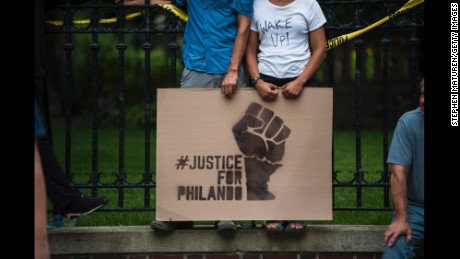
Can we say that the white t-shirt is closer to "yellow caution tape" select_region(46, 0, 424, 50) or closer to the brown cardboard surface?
the brown cardboard surface

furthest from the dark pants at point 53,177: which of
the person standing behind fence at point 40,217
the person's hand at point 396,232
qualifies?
the person's hand at point 396,232

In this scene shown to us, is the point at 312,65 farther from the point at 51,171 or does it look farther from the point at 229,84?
the point at 51,171

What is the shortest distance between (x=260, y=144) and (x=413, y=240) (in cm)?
107

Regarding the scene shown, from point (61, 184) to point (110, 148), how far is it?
7.55 metres

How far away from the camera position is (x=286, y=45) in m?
5.55

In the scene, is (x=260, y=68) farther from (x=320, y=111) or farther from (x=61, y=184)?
(x=61, y=184)

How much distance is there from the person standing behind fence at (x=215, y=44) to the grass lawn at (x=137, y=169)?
33.4 inches

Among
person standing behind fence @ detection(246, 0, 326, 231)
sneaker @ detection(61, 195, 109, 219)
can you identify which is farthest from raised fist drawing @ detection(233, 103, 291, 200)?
sneaker @ detection(61, 195, 109, 219)

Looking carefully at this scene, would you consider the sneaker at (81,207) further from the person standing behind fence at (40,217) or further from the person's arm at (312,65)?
the person standing behind fence at (40,217)

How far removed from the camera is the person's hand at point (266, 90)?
5.47 meters

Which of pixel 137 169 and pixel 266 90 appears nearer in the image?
pixel 266 90

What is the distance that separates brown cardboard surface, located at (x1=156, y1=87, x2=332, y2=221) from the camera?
5547 millimetres

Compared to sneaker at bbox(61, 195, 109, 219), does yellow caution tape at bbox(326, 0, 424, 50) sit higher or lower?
higher

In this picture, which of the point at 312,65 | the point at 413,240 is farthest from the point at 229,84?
the point at 413,240
